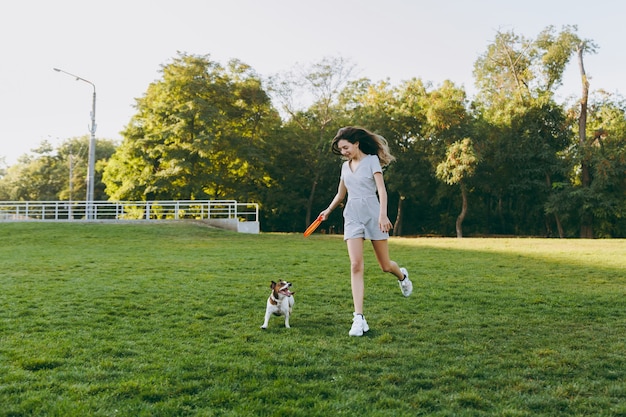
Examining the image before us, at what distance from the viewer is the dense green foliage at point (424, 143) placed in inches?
1336

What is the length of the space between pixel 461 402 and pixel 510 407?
11.5 inches

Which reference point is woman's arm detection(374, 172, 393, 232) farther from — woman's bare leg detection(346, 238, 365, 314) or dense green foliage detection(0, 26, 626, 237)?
dense green foliage detection(0, 26, 626, 237)

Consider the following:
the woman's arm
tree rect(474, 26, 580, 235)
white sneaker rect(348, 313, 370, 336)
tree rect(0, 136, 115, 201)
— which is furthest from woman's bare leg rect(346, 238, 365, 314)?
tree rect(0, 136, 115, 201)

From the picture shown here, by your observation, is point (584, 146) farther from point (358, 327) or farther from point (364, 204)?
point (358, 327)

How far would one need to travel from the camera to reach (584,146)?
107 ft

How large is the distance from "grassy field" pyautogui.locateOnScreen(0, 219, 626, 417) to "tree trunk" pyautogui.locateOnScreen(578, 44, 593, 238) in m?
24.6

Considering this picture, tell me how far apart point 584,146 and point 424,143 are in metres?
9.51

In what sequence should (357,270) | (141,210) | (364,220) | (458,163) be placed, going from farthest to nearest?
(141,210) → (458,163) → (357,270) → (364,220)

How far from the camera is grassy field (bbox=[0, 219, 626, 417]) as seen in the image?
355cm

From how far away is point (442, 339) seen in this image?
534 cm

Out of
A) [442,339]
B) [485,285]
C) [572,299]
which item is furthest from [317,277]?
[442,339]

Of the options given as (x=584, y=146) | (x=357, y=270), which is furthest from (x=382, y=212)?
(x=584, y=146)

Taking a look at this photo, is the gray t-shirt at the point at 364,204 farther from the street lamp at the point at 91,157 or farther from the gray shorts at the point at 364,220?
the street lamp at the point at 91,157

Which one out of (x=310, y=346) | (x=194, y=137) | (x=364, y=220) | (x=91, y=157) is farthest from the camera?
(x=194, y=137)
